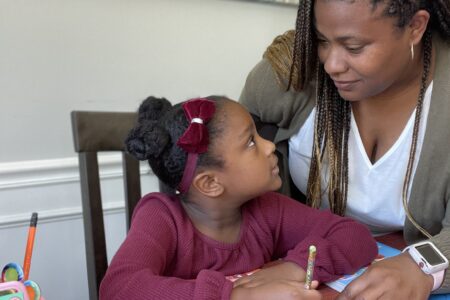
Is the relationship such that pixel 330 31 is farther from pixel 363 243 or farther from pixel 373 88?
pixel 363 243

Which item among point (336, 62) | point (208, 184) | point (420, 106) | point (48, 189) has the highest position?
point (336, 62)

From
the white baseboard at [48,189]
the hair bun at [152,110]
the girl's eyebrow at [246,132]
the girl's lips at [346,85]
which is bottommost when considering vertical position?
the white baseboard at [48,189]

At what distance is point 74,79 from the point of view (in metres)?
1.48

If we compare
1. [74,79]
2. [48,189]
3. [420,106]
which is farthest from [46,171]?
[420,106]

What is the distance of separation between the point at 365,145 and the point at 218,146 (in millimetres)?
479

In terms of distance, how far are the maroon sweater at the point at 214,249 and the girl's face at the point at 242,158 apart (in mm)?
98

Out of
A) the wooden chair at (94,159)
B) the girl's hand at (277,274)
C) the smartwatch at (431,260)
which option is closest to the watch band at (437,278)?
the smartwatch at (431,260)

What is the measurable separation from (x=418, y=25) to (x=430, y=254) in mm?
471

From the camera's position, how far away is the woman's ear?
0.98 metres

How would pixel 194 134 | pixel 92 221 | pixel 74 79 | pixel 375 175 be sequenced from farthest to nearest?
pixel 74 79 → pixel 375 175 → pixel 92 221 → pixel 194 134

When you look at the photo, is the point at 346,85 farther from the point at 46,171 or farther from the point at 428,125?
the point at 46,171

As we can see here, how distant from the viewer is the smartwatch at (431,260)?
0.84 metres

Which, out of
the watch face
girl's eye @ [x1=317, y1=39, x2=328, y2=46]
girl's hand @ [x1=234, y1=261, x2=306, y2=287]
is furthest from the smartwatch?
girl's eye @ [x1=317, y1=39, x2=328, y2=46]

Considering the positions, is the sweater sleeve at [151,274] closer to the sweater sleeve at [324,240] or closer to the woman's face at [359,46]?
the sweater sleeve at [324,240]
